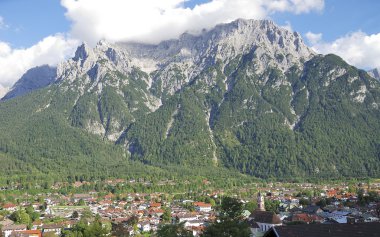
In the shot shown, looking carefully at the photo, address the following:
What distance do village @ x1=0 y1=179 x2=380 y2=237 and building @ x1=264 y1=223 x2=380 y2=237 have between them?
1385 inches

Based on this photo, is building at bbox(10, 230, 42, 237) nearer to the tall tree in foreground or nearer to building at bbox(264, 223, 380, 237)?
the tall tree in foreground

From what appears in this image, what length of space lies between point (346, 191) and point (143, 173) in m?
70.8

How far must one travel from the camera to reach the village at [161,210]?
71269mm

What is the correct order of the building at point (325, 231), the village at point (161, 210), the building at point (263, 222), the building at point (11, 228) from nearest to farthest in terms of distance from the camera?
the building at point (325, 231)
the building at point (263, 222)
the village at point (161, 210)
the building at point (11, 228)

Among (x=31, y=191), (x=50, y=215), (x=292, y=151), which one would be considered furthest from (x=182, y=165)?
(x=50, y=215)

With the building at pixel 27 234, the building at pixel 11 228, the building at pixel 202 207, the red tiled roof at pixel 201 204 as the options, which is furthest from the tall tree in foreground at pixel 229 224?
the red tiled roof at pixel 201 204

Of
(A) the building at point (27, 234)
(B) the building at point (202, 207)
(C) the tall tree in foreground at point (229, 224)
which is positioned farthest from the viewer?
(B) the building at point (202, 207)

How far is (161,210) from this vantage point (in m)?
98.9

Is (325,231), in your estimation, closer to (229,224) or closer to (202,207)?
(229,224)

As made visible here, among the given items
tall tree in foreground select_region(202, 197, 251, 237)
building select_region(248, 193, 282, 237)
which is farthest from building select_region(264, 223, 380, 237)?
building select_region(248, 193, 282, 237)

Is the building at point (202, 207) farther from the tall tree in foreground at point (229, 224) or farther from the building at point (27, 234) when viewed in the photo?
the tall tree in foreground at point (229, 224)

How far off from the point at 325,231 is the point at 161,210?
3249 inches

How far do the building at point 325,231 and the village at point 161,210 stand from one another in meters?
35.2

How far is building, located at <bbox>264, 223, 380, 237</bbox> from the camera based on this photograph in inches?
708
